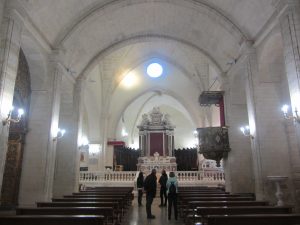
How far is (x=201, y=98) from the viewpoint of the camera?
41.1 ft

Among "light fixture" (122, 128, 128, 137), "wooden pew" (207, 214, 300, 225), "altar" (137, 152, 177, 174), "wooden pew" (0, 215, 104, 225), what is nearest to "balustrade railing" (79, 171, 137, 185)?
"altar" (137, 152, 177, 174)

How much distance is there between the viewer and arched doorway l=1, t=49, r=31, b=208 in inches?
336

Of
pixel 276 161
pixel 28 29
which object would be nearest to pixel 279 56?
pixel 276 161

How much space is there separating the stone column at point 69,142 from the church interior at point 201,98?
0.04 metres

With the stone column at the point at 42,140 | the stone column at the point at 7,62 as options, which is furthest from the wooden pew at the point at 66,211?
the stone column at the point at 42,140

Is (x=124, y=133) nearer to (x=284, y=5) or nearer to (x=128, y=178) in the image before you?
(x=128, y=178)

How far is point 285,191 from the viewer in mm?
8164

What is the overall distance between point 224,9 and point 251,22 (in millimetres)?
1142

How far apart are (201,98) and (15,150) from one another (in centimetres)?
790

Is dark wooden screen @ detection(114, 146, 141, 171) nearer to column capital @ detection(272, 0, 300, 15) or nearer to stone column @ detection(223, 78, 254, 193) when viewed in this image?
stone column @ detection(223, 78, 254, 193)

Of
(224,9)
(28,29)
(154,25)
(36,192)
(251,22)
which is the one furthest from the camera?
(154,25)

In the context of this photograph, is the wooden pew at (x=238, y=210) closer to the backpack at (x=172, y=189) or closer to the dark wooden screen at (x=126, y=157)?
the backpack at (x=172, y=189)

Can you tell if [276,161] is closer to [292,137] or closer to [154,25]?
[292,137]

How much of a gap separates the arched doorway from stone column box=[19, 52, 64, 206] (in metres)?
0.21
